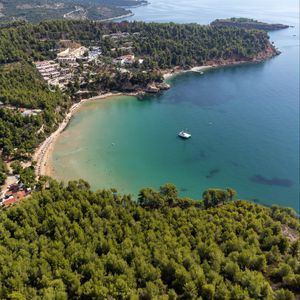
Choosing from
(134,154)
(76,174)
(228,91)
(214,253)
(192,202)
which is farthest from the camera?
(228,91)

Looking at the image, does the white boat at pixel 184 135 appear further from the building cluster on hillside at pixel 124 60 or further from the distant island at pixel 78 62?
the building cluster on hillside at pixel 124 60

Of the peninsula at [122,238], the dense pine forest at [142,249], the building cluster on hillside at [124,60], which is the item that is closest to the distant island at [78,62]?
the building cluster on hillside at [124,60]

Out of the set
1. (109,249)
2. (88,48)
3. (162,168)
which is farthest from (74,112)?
(109,249)

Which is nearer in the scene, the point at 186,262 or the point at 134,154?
the point at 186,262

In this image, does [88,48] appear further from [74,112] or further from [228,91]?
[228,91]

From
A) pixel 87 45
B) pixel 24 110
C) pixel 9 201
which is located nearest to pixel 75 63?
pixel 87 45

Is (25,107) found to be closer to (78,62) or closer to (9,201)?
(9,201)

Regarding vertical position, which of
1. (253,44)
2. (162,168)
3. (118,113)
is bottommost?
(162,168)
